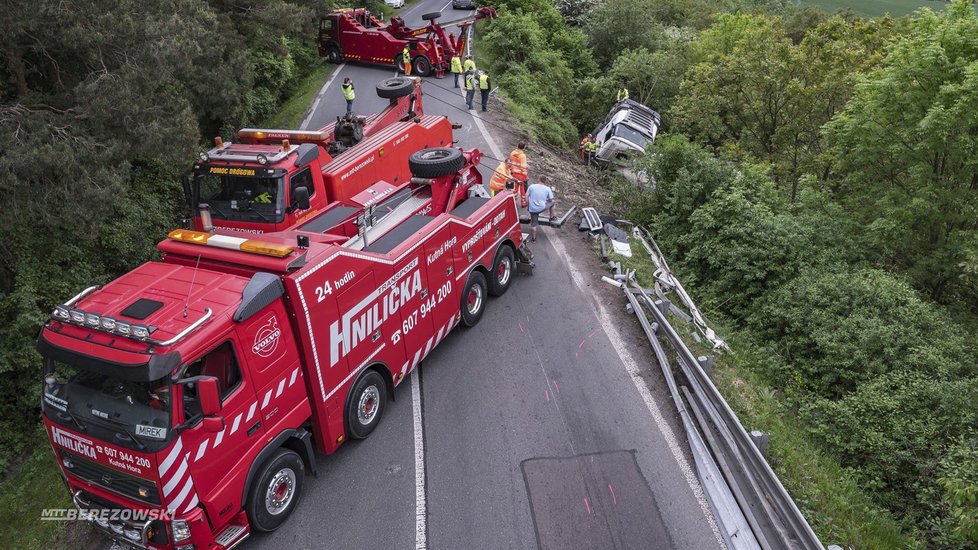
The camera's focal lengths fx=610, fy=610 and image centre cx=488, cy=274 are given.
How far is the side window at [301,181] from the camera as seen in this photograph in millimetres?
10148

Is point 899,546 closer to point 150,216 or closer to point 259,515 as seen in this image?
point 259,515

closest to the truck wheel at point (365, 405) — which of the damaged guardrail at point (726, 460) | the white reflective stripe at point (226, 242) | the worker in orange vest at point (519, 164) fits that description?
the white reflective stripe at point (226, 242)

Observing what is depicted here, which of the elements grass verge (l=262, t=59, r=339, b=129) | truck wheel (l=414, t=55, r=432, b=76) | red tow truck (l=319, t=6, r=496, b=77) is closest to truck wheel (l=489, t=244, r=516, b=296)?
grass verge (l=262, t=59, r=339, b=129)

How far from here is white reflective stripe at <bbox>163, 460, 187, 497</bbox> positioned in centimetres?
581

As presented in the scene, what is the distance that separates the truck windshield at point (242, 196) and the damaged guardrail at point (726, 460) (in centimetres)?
644

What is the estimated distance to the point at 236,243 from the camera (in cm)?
727

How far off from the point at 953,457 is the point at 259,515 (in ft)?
28.0

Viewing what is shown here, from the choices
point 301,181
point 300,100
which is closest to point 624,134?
point 300,100

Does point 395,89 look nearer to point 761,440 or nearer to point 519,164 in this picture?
point 519,164

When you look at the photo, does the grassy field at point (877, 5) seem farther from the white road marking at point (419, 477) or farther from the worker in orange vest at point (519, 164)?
the white road marking at point (419, 477)

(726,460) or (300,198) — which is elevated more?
(300,198)

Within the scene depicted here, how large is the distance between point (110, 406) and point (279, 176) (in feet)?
16.1

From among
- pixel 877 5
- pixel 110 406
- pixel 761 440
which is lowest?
pixel 877 5

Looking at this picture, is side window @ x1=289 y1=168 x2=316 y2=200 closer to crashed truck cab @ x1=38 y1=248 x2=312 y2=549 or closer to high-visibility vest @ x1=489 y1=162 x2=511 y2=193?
crashed truck cab @ x1=38 y1=248 x2=312 y2=549
